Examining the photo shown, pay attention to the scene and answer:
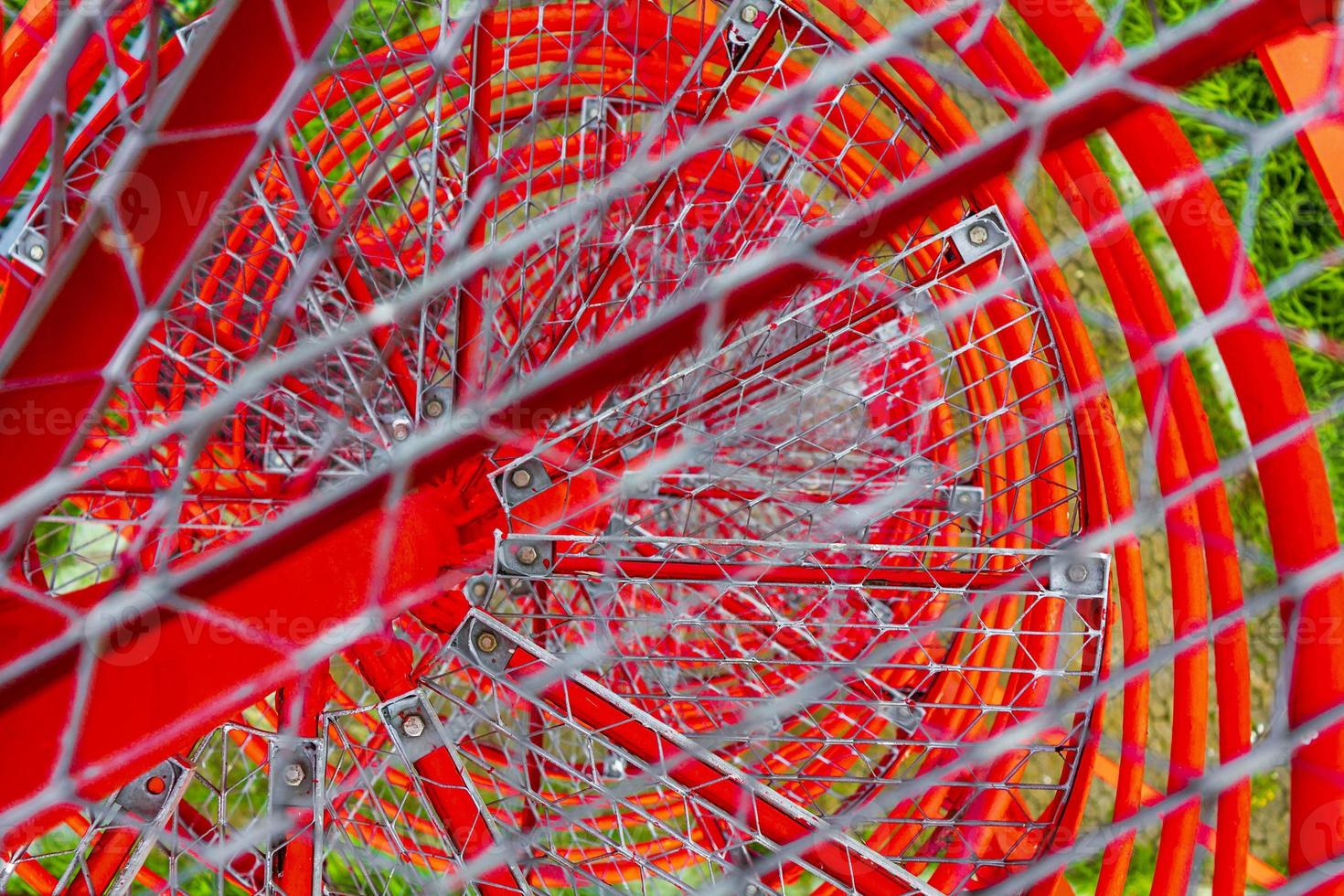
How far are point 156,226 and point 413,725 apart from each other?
110 centimetres

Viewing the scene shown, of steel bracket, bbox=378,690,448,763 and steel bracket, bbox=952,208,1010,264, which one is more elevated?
steel bracket, bbox=952,208,1010,264

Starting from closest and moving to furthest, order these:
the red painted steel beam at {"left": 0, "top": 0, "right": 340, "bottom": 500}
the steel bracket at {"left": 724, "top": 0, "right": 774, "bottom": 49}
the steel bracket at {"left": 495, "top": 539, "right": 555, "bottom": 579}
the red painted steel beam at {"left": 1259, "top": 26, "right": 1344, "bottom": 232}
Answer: the red painted steel beam at {"left": 0, "top": 0, "right": 340, "bottom": 500} → the red painted steel beam at {"left": 1259, "top": 26, "right": 1344, "bottom": 232} → the steel bracket at {"left": 495, "top": 539, "right": 555, "bottom": 579} → the steel bracket at {"left": 724, "top": 0, "right": 774, "bottom": 49}

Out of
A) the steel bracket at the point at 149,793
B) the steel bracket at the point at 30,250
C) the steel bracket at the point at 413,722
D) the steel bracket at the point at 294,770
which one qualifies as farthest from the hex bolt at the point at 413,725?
the steel bracket at the point at 30,250

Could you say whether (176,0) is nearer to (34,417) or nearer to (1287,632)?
(34,417)

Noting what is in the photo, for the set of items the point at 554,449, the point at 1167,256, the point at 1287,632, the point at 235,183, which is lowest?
the point at 1287,632

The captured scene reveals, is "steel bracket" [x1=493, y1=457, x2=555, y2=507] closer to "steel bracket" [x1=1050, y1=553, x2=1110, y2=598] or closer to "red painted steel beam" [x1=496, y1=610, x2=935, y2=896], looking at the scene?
"red painted steel beam" [x1=496, y1=610, x2=935, y2=896]

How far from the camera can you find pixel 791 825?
6.41 ft

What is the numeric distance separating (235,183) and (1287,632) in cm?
152

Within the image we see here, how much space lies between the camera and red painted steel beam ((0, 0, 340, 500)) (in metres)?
1.06

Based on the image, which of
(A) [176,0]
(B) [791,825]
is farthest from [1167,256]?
(A) [176,0]

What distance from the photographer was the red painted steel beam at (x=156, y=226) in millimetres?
1061

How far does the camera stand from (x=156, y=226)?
1.09 meters

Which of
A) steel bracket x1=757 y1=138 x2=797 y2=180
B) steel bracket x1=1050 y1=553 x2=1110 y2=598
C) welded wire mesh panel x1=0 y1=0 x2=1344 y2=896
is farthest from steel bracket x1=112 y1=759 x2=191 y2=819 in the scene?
steel bracket x1=757 y1=138 x2=797 y2=180

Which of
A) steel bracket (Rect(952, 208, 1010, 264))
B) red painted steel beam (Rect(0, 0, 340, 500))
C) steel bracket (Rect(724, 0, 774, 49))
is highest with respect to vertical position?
steel bracket (Rect(724, 0, 774, 49))
